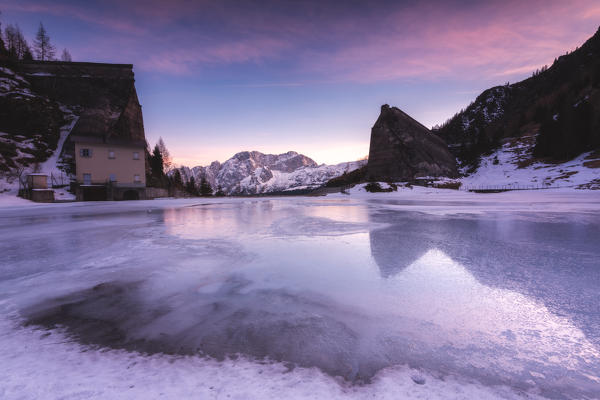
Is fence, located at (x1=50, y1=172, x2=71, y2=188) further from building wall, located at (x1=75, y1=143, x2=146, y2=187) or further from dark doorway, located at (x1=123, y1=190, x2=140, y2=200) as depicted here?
dark doorway, located at (x1=123, y1=190, x2=140, y2=200)

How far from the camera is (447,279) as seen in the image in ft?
9.81

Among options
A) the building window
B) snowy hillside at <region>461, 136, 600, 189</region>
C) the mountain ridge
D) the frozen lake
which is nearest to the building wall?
the building window

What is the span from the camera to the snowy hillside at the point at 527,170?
86.0ft

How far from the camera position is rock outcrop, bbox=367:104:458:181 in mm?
38719

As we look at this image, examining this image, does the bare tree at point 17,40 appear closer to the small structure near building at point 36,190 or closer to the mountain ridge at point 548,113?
the small structure near building at point 36,190

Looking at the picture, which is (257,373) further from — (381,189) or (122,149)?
(122,149)

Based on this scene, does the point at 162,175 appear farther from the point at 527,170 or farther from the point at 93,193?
the point at 527,170

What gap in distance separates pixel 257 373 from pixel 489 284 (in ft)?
9.12

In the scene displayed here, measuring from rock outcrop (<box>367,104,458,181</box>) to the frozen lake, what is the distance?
120 ft

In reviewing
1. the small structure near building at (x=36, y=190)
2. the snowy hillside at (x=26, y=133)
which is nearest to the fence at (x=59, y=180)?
the snowy hillside at (x=26, y=133)

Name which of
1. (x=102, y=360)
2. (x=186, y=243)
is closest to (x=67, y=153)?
(x=186, y=243)

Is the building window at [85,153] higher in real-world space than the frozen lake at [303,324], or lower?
higher

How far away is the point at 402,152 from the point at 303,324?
4188cm

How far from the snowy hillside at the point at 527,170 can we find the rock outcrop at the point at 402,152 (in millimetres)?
4842
